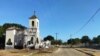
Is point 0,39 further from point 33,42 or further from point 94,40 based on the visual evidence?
point 94,40

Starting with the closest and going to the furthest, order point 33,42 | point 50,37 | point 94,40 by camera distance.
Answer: point 33,42, point 50,37, point 94,40

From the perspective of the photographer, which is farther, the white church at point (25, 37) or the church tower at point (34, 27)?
the white church at point (25, 37)

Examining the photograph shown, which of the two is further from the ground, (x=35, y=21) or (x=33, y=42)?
(x=35, y=21)

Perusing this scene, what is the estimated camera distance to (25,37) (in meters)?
73.4

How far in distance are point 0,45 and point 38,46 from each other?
15.3 m

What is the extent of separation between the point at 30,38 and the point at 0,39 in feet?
49.0

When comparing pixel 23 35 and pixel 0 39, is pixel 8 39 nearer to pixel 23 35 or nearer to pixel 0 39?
pixel 23 35

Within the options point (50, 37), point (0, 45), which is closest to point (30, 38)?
point (0, 45)

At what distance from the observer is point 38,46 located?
72.8 metres

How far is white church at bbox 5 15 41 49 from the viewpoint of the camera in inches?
2840

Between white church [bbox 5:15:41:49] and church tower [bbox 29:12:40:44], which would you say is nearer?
church tower [bbox 29:12:40:44]

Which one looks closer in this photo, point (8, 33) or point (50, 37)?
point (8, 33)

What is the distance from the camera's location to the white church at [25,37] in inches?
2840

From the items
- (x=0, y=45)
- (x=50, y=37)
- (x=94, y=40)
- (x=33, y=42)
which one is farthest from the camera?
(x=94, y=40)
